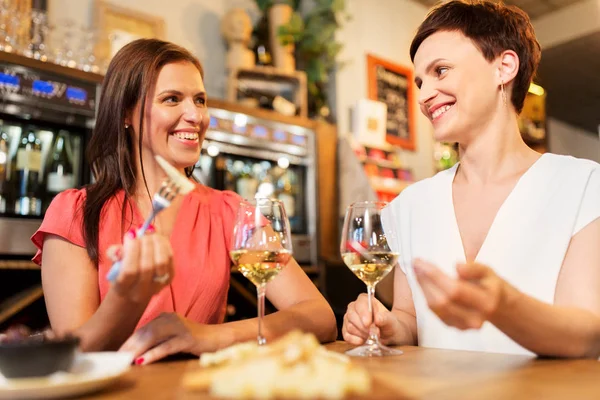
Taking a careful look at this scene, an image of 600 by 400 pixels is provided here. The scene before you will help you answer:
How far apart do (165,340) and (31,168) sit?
1961 mm

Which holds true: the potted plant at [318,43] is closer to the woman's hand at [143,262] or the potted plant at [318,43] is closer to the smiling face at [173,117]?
the smiling face at [173,117]

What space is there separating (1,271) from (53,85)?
89 cm

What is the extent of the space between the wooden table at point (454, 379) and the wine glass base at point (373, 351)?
0.03 meters

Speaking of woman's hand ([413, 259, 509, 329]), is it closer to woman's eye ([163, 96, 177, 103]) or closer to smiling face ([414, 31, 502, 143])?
smiling face ([414, 31, 502, 143])

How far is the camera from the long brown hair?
151 centimetres

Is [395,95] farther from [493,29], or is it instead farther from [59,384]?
[59,384]

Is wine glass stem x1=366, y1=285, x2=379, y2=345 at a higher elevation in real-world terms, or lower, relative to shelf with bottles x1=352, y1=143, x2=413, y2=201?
lower

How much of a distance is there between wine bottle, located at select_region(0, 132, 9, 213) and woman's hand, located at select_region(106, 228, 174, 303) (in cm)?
197

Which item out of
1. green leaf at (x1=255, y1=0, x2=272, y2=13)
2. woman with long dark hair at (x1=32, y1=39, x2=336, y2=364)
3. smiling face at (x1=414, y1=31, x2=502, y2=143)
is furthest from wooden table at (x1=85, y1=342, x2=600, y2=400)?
green leaf at (x1=255, y1=0, x2=272, y2=13)

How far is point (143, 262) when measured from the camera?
82 centimetres

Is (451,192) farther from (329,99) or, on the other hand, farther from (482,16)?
(329,99)

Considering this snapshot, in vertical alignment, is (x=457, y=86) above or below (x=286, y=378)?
above

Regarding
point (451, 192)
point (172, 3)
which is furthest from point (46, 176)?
point (451, 192)

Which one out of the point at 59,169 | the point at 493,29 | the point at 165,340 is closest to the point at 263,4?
the point at 59,169
